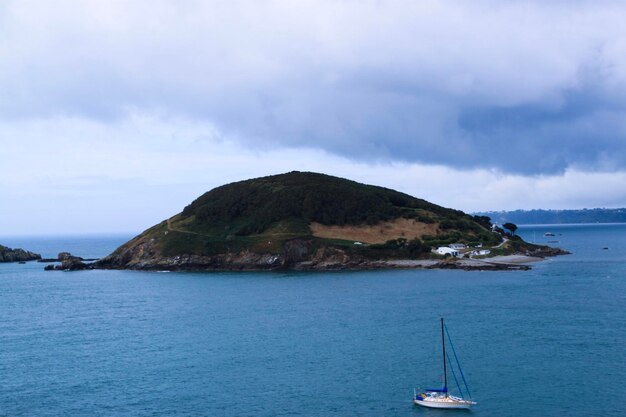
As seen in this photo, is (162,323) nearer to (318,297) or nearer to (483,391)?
(318,297)

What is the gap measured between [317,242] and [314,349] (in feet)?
344

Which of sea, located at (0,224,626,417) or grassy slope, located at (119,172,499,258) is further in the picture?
grassy slope, located at (119,172,499,258)

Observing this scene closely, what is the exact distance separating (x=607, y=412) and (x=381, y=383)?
17.9 meters

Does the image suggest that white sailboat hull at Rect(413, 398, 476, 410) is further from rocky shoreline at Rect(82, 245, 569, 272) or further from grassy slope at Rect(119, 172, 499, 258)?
grassy slope at Rect(119, 172, 499, 258)

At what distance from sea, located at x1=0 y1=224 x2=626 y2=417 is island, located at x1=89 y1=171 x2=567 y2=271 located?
41.1 metres

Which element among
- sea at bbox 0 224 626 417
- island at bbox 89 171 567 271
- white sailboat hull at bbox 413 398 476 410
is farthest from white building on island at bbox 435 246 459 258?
white sailboat hull at bbox 413 398 476 410

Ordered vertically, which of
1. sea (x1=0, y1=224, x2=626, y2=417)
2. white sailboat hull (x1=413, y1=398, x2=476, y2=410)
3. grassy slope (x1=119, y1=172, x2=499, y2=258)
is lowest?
white sailboat hull (x1=413, y1=398, x2=476, y2=410)

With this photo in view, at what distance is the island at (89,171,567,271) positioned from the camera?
167m

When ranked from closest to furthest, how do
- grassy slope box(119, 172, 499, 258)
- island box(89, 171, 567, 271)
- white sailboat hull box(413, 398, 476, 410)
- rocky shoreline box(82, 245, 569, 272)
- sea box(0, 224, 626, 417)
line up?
white sailboat hull box(413, 398, 476, 410), sea box(0, 224, 626, 417), rocky shoreline box(82, 245, 569, 272), island box(89, 171, 567, 271), grassy slope box(119, 172, 499, 258)

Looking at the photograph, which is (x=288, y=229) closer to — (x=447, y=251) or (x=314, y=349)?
(x=447, y=251)

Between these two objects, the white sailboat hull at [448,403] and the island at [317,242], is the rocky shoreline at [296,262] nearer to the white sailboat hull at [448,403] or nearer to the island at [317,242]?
the island at [317,242]

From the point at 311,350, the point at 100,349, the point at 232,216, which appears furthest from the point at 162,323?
the point at 232,216

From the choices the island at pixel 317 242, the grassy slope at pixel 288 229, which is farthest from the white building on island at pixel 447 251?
the grassy slope at pixel 288 229

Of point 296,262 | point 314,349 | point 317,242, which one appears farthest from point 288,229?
point 314,349
